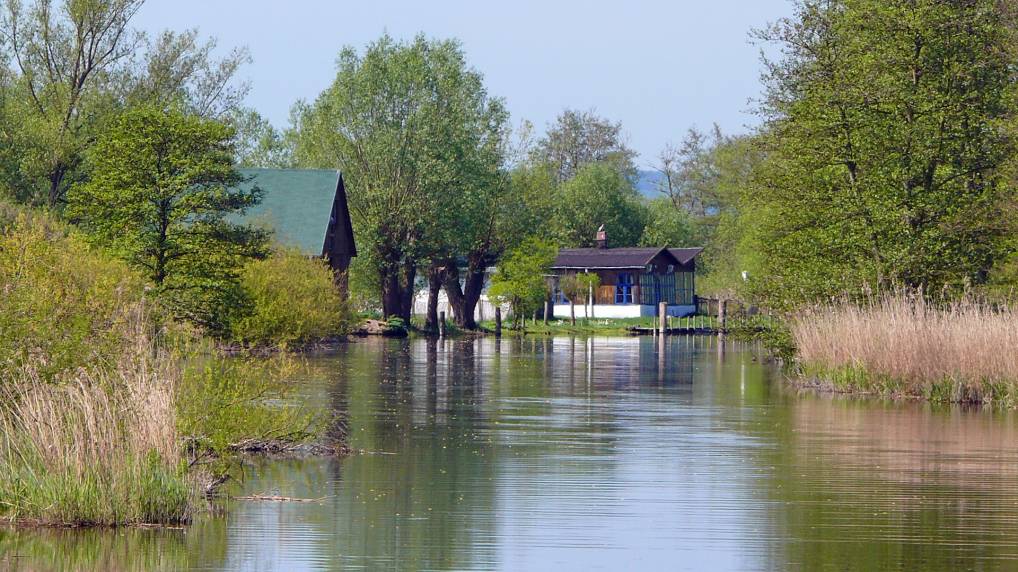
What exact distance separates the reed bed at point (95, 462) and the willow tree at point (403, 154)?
56886mm

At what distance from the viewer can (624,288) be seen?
97.5 m

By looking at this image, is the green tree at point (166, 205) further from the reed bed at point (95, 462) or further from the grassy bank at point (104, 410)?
the reed bed at point (95, 462)

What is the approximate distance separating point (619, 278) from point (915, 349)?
65.7m

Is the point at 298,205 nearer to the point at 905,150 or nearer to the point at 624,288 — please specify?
the point at 624,288

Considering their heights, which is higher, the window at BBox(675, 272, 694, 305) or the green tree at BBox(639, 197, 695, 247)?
the green tree at BBox(639, 197, 695, 247)

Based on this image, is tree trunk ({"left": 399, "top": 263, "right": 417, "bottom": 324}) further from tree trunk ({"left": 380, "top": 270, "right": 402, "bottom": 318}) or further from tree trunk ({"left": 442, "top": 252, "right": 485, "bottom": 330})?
tree trunk ({"left": 442, "top": 252, "right": 485, "bottom": 330})

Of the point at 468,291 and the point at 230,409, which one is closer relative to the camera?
the point at 230,409

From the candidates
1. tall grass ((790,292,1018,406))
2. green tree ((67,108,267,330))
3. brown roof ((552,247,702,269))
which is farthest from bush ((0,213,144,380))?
brown roof ((552,247,702,269))

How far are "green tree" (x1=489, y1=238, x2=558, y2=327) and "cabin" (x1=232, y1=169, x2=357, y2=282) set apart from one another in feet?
35.8

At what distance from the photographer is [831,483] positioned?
18719 millimetres

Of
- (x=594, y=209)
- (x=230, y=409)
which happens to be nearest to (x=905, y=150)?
(x=230, y=409)

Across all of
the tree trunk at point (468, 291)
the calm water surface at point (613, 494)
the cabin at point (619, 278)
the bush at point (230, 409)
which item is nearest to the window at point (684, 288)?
the cabin at point (619, 278)

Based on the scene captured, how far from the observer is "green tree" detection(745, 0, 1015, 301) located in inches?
1416

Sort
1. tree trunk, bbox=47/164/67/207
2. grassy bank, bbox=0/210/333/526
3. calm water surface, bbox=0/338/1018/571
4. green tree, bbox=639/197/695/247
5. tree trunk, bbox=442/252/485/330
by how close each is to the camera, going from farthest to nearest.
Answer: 1. green tree, bbox=639/197/695/247
2. tree trunk, bbox=442/252/485/330
3. tree trunk, bbox=47/164/67/207
4. grassy bank, bbox=0/210/333/526
5. calm water surface, bbox=0/338/1018/571
